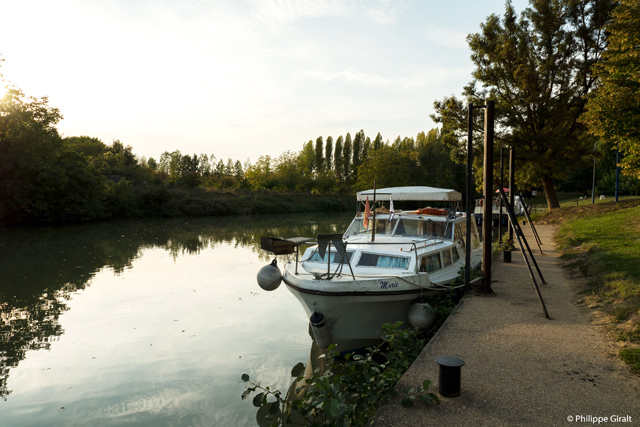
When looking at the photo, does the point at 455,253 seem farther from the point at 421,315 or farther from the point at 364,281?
the point at 364,281

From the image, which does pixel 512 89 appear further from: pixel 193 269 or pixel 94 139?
pixel 94 139

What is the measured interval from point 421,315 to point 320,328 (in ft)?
6.53

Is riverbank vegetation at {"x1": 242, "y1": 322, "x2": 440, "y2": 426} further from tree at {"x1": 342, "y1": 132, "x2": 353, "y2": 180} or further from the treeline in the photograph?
tree at {"x1": 342, "y1": 132, "x2": 353, "y2": 180}

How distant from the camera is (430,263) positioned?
1009 centimetres

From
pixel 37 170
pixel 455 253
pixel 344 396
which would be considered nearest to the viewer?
pixel 344 396

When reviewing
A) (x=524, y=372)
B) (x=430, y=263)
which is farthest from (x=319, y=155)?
(x=524, y=372)

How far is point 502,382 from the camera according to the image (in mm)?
5332

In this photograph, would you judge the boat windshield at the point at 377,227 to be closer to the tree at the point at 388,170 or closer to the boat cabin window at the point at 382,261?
the boat cabin window at the point at 382,261

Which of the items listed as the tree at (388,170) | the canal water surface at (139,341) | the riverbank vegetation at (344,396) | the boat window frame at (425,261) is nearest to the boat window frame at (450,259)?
the boat window frame at (425,261)

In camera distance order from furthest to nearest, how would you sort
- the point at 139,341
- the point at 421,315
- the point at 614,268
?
the point at 614,268 → the point at 139,341 → the point at 421,315

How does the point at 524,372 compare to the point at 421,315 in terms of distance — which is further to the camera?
the point at 421,315

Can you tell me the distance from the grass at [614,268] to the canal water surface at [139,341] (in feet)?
18.5

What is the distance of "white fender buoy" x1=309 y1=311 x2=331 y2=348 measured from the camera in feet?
27.0

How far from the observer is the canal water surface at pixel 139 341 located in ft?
22.5
